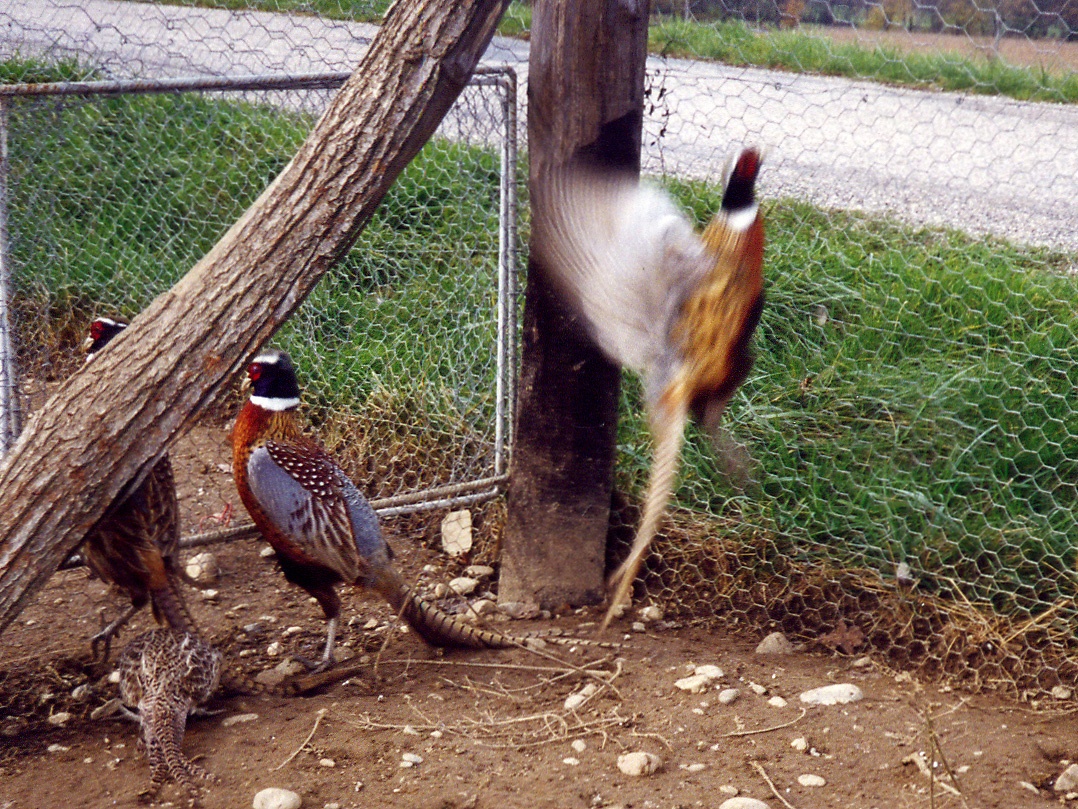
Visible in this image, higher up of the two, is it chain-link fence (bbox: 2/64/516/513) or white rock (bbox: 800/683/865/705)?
chain-link fence (bbox: 2/64/516/513)

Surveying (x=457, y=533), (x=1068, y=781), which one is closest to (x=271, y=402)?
(x=457, y=533)

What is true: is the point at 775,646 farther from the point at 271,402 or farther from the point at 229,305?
the point at 229,305

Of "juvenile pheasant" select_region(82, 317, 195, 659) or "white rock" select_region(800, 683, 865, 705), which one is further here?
"juvenile pheasant" select_region(82, 317, 195, 659)

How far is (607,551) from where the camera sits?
3551 mm

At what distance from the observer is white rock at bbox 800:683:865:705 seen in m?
2.82

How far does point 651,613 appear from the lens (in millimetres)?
3373

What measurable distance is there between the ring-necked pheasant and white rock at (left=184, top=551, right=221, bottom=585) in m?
1.79

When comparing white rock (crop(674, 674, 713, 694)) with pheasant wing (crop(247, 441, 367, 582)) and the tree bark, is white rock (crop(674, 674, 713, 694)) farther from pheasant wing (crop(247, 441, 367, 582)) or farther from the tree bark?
pheasant wing (crop(247, 441, 367, 582))

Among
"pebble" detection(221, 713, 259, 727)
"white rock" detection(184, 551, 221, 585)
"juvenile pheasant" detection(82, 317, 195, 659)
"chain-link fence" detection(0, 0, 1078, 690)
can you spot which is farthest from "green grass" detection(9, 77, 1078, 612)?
"pebble" detection(221, 713, 259, 727)

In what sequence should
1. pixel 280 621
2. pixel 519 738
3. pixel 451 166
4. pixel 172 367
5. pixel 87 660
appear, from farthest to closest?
pixel 451 166 < pixel 280 621 < pixel 87 660 < pixel 519 738 < pixel 172 367

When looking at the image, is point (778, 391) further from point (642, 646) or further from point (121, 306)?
point (121, 306)

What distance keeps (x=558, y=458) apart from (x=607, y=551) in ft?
1.46

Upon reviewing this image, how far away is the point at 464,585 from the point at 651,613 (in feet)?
2.17

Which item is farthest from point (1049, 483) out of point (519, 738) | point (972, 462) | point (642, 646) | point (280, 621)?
point (280, 621)
